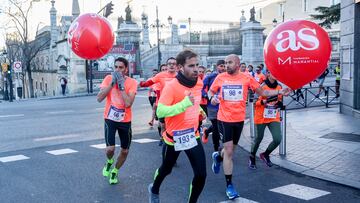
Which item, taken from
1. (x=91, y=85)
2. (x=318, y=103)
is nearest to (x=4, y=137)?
(x=318, y=103)

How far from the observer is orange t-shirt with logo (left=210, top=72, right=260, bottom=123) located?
6.14 meters

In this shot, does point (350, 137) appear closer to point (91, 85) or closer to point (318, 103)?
point (318, 103)

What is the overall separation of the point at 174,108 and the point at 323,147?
17.4ft

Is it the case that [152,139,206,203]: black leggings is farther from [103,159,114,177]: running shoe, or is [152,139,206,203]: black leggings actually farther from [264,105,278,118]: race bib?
[264,105,278,118]: race bib

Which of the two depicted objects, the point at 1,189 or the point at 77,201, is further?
the point at 1,189

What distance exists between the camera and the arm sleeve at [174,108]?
447 centimetres

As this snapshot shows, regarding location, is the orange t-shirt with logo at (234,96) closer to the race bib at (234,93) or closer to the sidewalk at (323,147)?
the race bib at (234,93)

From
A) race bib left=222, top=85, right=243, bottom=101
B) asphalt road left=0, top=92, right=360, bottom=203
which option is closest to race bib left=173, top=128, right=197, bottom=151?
asphalt road left=0, top=92, right=360, bottom=203

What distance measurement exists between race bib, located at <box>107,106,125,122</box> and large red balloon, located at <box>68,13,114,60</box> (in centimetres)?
155

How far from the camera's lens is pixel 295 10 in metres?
63.3

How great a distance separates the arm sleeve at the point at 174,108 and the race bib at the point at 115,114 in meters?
1.88

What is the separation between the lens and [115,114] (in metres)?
6.39

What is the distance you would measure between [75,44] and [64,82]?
28.3m

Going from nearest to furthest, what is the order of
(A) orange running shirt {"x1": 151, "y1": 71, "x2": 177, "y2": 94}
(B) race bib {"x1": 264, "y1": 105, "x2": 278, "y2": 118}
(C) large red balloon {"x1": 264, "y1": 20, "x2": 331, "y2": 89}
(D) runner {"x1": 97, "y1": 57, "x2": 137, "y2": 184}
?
(C) large red balloon {"x1": 264, "y1": 20, "x2": 331, "y2": 89} → (D) runner {"x1": 97, "y1": 57, "x2": 137, "y2": 184} → (B) race bib {"x1": 264, "y1": 105, "x2": 278, "y2": 118} → (A) orange running shirt {"x1": 151, "y1": 71, "x2": 177, "y2": 94}
